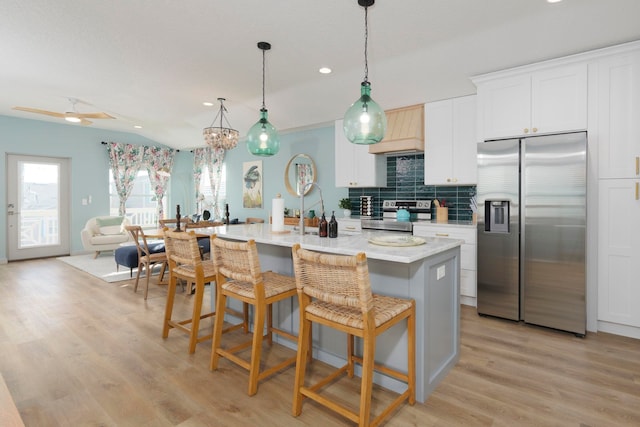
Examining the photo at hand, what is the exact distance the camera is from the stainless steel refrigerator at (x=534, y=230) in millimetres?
3025

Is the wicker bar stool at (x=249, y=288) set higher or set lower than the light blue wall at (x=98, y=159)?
lower

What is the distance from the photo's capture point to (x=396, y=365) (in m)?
2.21

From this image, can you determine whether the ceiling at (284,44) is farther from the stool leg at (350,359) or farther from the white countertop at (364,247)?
the stool leg at (350,359)

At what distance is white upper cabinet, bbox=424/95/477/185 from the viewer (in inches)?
163

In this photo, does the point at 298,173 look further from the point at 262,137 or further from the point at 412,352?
the point at 412,352

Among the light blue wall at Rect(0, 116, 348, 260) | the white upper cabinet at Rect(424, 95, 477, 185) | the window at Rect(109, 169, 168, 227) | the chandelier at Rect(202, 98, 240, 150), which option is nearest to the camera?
the white upper cabinet at Rect(424, 95, 477, 185)

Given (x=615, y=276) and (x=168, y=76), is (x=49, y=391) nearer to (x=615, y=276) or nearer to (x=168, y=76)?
(x=168, y=76)

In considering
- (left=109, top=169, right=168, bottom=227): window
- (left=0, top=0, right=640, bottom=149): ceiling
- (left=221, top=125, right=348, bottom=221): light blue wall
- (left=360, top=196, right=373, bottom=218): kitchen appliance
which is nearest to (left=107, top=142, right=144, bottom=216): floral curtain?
(left=109, top=169, right=168, bottom=227): window

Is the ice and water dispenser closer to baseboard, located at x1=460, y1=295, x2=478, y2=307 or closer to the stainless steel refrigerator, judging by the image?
the stainless steel refrigerator

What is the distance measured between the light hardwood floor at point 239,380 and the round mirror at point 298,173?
3455 mm

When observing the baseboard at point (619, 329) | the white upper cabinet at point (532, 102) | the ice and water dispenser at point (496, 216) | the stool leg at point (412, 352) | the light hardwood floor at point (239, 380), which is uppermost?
the white upper cabinet at point (532, 102)

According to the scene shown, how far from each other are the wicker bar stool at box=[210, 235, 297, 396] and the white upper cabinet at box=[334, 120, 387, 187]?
2844 mm

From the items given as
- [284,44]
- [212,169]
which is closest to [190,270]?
[284,44]

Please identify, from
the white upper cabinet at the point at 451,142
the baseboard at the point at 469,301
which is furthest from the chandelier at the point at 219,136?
the baseboard at the point at 469,301
